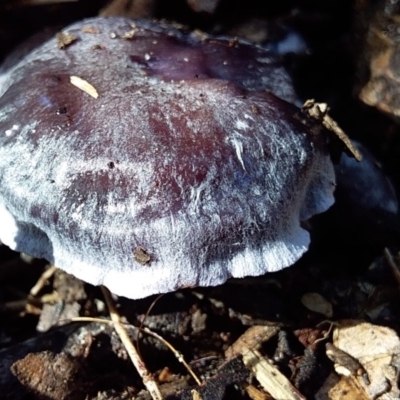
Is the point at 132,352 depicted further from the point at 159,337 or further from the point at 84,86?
the point at 84,86

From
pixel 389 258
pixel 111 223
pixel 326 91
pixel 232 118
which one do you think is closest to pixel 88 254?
pixel 111 223

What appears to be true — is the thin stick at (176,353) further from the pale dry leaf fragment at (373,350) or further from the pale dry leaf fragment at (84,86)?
the pale dry leaf fragment at (84,86)

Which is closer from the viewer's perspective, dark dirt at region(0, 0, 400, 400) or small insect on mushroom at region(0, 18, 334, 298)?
small insect on mushroom at region(0, 18, 334, 298)

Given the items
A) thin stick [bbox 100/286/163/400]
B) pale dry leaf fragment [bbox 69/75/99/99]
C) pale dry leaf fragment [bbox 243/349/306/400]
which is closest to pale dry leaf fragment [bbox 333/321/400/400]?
pale dry leaf fragment [bbox 243/349/306/400]

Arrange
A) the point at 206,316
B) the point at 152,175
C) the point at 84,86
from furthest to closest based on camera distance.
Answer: the point at 206,316, the point at 84,86, the point at 152,175

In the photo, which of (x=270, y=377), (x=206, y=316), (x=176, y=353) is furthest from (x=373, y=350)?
(x=176, y=353)

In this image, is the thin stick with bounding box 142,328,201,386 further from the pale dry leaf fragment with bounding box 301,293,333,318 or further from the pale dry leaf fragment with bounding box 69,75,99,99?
the pale dry leaf fragment with bounding box 69,75,99,99
